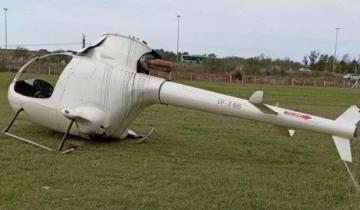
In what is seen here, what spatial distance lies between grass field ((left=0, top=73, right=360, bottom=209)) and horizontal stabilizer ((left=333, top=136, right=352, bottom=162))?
45 centimetres

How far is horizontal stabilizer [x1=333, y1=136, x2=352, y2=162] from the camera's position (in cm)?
795

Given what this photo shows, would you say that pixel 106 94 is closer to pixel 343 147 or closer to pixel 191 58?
pixel 343 147

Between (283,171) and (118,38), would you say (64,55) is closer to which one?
(118,38)

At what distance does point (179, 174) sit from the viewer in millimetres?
8227

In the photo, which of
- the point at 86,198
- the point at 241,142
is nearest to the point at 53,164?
the point at 86,198

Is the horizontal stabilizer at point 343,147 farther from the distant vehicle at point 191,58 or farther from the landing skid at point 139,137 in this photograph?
the distant vehicle at point 191,58

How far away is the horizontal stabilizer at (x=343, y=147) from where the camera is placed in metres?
7.95

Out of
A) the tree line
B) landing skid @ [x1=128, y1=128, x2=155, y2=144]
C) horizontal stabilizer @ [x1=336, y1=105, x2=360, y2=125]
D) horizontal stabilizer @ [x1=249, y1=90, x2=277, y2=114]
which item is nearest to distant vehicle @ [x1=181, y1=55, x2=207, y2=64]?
the tree line

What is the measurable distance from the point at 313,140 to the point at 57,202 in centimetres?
778

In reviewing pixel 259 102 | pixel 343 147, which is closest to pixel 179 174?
pixel 259 102

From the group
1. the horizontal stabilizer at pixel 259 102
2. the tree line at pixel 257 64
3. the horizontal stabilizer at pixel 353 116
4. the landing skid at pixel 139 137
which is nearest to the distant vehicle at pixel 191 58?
the tree line at pixel 257 64

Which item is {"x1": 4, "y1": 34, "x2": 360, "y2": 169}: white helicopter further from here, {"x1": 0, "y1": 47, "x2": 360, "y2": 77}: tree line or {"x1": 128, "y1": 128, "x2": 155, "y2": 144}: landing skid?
{"x1": 0, "y1": 47, "x2": 360, "y2": 77}: tree line

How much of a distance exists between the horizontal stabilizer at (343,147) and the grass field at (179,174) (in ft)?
1.49

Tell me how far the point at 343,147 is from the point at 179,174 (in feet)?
8.33
